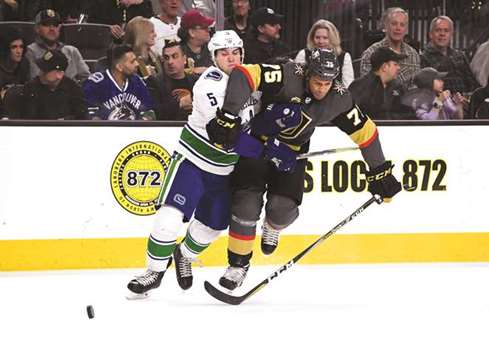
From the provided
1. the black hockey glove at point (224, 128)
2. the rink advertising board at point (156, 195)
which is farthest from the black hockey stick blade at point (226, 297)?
the rink advertising board at point (156, 195)

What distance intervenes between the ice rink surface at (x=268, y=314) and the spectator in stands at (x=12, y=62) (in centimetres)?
98

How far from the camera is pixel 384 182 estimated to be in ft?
15.6

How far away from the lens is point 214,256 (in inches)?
228

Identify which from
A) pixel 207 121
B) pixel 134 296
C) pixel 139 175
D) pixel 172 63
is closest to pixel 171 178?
pixel 207 121

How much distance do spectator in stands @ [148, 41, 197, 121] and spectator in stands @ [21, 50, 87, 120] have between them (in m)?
0.39

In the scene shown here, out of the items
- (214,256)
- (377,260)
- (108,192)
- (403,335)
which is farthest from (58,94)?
(403,335)

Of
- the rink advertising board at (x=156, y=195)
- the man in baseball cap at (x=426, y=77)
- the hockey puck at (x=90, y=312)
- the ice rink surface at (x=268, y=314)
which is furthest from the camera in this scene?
the man in baseball cap at (x=426, y=77)

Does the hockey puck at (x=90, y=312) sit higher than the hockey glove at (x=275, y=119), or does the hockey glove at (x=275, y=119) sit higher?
the hockey glove at (x=275, y=119)

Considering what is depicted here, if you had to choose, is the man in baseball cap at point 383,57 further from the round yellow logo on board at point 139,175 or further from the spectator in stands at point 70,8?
the spectator in stands at point 70,8

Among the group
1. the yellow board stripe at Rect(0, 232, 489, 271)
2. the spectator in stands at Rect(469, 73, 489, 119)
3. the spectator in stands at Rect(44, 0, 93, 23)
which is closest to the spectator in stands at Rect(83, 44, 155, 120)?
the spectator in stands at Rect(44, 0, 93, 23)

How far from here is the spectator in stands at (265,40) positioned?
5.81 m

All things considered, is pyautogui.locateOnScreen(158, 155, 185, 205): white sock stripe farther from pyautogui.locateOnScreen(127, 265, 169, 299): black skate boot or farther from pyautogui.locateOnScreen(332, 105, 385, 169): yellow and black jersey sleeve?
pyautogui.locateOnScreen(332, 105, 385, 169): yellow and black jersey sleeve

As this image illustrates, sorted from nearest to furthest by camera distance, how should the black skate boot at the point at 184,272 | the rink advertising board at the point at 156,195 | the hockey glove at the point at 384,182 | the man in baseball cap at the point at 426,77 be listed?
the hockey glove at the point at 384,182, the black skate boot at the point at 184,272, the rink advertising board at the point at 156,195, the man in baseball cap at the point at 426,77

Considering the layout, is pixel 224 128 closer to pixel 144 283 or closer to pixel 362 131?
pixel 362 131
